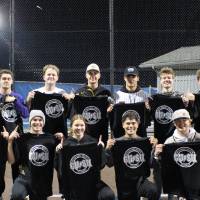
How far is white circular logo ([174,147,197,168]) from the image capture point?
618cm

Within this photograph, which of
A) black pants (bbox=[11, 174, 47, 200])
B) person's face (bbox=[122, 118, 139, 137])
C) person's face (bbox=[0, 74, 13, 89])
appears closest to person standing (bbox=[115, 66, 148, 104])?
person's face (bbox=[122, 118, 139, 137])

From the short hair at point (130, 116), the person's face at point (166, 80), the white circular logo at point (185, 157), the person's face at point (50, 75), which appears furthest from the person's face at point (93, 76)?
the white circular logo at point (185, 157)

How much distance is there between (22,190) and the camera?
6125 mm

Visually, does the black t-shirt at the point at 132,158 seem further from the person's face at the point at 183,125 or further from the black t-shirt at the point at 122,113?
the black t-shirt at the point at 122,113

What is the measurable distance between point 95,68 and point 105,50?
13156 mm

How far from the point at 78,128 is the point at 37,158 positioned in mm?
686

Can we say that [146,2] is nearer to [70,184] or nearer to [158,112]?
[158,112]

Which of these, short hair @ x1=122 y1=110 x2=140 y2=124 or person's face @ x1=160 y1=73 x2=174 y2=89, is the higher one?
person's face @ x1=160 y1=73 x2=174 y2=89

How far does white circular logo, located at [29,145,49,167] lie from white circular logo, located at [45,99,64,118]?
0.78m

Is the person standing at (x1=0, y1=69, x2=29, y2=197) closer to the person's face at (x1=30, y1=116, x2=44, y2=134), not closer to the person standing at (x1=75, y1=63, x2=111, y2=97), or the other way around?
the person's face at (x1=30, y1=116, x2=44, y2=134)

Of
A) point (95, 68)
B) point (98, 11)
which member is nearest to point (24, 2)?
point (98, 11)

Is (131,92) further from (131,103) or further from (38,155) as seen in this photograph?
(38,155)

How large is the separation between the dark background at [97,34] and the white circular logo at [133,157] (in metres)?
6.69

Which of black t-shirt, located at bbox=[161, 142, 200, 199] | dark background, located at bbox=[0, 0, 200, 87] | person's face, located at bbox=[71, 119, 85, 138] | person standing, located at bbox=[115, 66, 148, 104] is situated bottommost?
black t-shirt, located at bbox=[161, 142, 200, 199]
